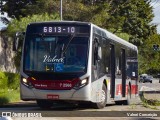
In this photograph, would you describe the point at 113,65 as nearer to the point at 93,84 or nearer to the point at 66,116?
the point at 93,84

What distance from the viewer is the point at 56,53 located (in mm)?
18281

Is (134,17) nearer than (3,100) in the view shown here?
No

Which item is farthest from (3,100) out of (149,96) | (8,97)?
(149,96)

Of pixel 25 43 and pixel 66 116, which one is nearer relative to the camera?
pixel 66 116

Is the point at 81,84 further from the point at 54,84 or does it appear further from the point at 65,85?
the point at 54,84

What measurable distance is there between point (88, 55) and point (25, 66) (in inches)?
90.8

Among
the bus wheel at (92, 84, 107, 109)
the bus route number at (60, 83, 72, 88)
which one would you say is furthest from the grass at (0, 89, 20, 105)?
the bus route number at (60, 83, 72, 88)

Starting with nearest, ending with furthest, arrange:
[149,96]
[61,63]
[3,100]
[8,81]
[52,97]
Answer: [52,97] < [61,63] < [3,100] < [8,81] < [149,96]

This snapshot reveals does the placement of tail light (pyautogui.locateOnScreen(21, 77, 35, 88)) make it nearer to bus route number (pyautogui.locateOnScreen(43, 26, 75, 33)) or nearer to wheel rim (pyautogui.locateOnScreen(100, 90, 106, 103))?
bus route number (pyautogui.locateOnScreen(43, 26, 75, 33))

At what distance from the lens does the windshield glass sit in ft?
59.4

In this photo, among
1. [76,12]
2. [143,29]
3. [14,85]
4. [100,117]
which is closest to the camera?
[100,117]

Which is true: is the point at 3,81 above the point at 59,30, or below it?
below

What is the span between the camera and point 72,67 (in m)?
18.1

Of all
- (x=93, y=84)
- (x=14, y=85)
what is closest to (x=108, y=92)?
(x=93, y=84)
